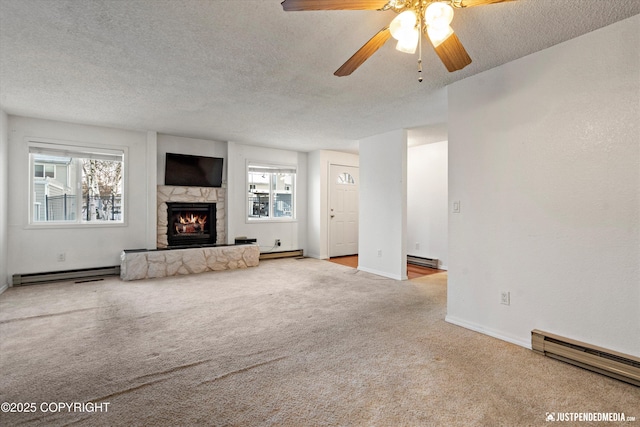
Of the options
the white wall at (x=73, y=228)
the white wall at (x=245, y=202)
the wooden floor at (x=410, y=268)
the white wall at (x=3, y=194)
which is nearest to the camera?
the white wall at (x=3, y=194)

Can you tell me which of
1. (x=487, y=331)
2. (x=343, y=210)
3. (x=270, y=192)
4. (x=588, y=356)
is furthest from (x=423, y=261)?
(x=588, y=356)

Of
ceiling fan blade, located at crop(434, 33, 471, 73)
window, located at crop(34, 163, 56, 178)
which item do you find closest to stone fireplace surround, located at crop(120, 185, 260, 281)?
window, located at crop(34, 163, 56, 178)

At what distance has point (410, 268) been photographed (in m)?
6.01

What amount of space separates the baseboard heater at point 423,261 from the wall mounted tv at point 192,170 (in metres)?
4.27

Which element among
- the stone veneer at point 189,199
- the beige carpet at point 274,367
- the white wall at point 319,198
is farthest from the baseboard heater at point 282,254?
the beige carpet at point 274,367

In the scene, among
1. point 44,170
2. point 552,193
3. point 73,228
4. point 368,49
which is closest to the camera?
point 368,49

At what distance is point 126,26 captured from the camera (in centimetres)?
219

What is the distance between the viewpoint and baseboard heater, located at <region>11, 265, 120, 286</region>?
450cm

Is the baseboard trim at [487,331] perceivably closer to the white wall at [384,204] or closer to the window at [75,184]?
the white wall at [384,204]

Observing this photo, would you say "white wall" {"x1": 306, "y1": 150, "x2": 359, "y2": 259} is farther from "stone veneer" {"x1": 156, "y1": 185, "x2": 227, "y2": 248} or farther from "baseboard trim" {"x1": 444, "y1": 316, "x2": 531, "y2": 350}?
"baseboard trim" {"x1": 444, "y1": 316, "x2": 531, "y2": 350}

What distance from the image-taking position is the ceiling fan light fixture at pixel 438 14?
1567 mm

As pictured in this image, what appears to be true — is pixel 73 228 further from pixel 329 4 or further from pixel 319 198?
pixel 329 4

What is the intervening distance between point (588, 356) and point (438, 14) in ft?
8.14

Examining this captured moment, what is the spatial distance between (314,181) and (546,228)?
500 cm
